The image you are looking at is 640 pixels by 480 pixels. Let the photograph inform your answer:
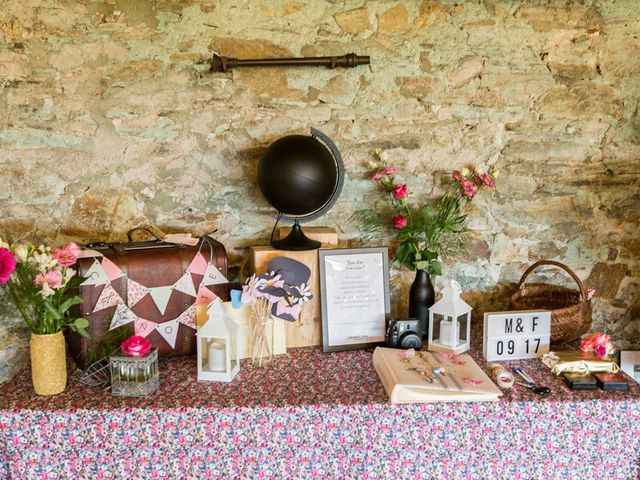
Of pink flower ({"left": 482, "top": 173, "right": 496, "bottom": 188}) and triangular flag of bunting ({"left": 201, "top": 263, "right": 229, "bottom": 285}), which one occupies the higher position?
pink flower ({"left": 482, "top": 173, "right": 496, "bottom": 188})

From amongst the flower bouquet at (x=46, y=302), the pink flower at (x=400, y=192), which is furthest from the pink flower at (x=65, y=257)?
the pink flower at (x=400, y=192)

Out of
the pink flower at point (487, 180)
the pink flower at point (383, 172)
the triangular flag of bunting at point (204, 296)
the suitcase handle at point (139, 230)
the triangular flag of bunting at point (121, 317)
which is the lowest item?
the triangular flag of bunting at point (121, 317)

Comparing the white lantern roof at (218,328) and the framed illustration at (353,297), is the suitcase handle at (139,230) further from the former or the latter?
the framed illustration at (353,297)

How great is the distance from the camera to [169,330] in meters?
1.70

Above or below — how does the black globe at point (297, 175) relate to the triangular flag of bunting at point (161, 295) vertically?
above

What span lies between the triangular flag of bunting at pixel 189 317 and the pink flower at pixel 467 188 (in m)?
1.12

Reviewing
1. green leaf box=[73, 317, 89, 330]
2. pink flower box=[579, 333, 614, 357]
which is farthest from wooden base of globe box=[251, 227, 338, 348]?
pink flower box=[579, 333, 614, 357]

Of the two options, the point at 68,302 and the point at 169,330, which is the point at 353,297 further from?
the point at 68,302

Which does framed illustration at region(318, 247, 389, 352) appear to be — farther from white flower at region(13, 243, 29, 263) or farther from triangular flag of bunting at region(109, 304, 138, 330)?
white flower at region(13, 243, 29, 263)

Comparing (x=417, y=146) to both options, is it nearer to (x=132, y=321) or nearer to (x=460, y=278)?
(x=460, y=278)

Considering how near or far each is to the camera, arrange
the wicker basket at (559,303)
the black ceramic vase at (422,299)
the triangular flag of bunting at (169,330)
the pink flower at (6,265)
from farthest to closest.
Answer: the black ceramic vase at (422,299) → the wicker basket at (559,303) → the triangular flag of bunting at (169,330) → the pink flower at (6,265)

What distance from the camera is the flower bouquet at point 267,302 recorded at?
1.69 meters

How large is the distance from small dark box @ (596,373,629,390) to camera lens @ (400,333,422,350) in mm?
568

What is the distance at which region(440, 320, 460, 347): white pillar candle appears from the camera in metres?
1.79
